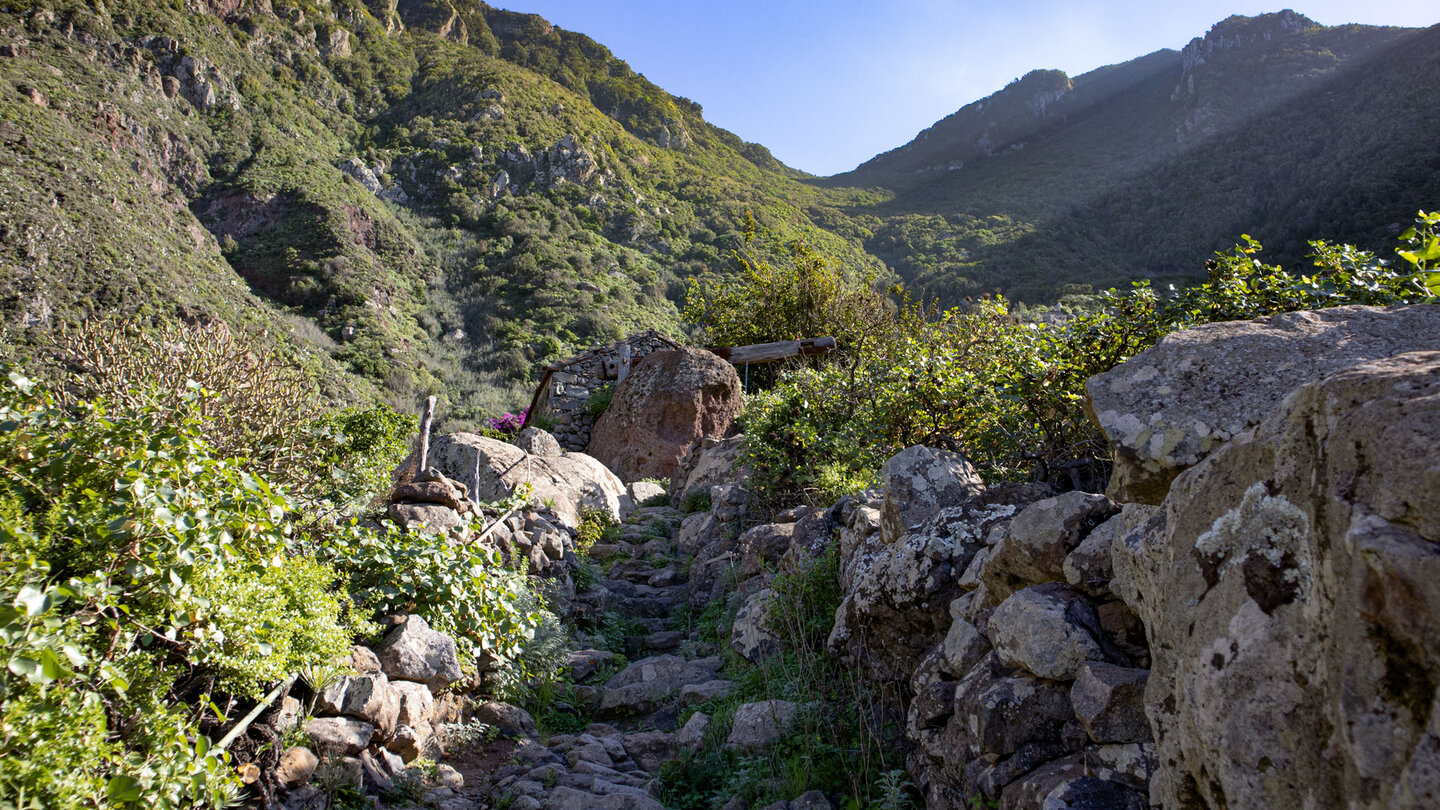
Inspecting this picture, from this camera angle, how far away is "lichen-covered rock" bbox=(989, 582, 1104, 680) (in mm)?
2600

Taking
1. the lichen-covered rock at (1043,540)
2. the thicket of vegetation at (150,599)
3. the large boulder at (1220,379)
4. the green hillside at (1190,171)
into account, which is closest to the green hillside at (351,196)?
the green hillside at (1190,171)

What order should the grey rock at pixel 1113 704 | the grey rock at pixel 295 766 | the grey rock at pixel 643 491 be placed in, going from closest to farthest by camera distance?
the grey rock at pixel 1113 704 < the grey rock at pixel 295 766 < the grey rock at pixel 643 491

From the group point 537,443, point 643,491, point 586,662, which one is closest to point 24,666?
point 586,662

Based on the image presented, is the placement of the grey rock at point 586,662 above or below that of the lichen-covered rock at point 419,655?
below

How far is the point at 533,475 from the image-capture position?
8.71 m

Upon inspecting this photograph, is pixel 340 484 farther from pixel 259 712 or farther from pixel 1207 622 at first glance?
pixel 1207 622

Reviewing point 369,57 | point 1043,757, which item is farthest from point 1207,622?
point 369,57

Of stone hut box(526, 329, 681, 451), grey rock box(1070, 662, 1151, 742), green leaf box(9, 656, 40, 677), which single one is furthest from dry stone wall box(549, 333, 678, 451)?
green leaf box(9, 656, 40, 677)

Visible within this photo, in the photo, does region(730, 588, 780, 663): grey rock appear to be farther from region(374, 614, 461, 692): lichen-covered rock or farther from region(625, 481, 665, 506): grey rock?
region(625, 481, 665, 506): grey rock

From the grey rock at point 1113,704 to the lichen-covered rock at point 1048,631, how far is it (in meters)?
0.15

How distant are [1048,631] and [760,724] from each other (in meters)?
1.64

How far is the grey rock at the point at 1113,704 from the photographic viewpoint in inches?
88.4

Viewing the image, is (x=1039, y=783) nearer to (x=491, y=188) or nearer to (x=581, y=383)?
(x=581, y=383)

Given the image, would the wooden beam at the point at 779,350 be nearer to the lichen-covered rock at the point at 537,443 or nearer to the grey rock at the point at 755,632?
the lichen-covered rock at the point at 537,443
